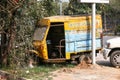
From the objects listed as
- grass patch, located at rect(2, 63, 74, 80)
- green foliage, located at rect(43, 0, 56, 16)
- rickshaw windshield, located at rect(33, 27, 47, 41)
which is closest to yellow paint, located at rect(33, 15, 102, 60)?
rickshaw windshield, located at rect(33, 27, 47, 41)

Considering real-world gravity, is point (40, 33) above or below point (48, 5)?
below

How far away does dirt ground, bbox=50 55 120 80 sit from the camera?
12.9 m

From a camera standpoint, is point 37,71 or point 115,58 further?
point 115,58

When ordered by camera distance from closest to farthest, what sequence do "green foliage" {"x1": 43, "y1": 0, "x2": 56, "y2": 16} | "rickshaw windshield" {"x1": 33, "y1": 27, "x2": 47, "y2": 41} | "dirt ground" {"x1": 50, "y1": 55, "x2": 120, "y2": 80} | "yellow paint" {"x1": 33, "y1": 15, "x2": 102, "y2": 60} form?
1. "dirt ground" {"x1": 50, "y1": 55, "x2": 120, "y2": 80}
2. "yellow paint" {"x1": 33, "y1": 15, "x2": 102, "y2": 60}
3. "rickshaw windshield" {"x1": 33, "y1": 27, "x2": 47, "y2": 41}
4. "green foliage" {"x1": 43, "y1": 0, "x2": 56, "y2": 16}

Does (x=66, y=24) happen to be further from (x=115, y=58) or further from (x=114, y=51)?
(x=115, y=58)

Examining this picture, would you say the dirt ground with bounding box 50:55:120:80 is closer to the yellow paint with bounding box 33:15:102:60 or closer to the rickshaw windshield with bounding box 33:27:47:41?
the yellow paint with bounding box 33:15:102:60

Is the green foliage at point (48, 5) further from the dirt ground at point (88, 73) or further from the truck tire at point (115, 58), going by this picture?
the truck tire at point (115, 58)

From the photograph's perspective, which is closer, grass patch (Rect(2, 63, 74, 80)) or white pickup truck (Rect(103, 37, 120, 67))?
grass patch (Rect(2, 63, 74, 80))

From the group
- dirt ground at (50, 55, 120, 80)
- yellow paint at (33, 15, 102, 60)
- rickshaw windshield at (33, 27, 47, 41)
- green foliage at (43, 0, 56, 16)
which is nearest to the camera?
dirt ground at (50, 55, 120, 80)

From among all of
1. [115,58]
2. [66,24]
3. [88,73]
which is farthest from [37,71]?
[115,58]

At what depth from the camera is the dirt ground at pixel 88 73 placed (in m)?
12.9

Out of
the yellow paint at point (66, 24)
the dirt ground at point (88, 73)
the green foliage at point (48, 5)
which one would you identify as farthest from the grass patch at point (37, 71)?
the green foliage at point (48, 5)

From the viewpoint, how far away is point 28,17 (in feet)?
47.3

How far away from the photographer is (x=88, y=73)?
543 inches
